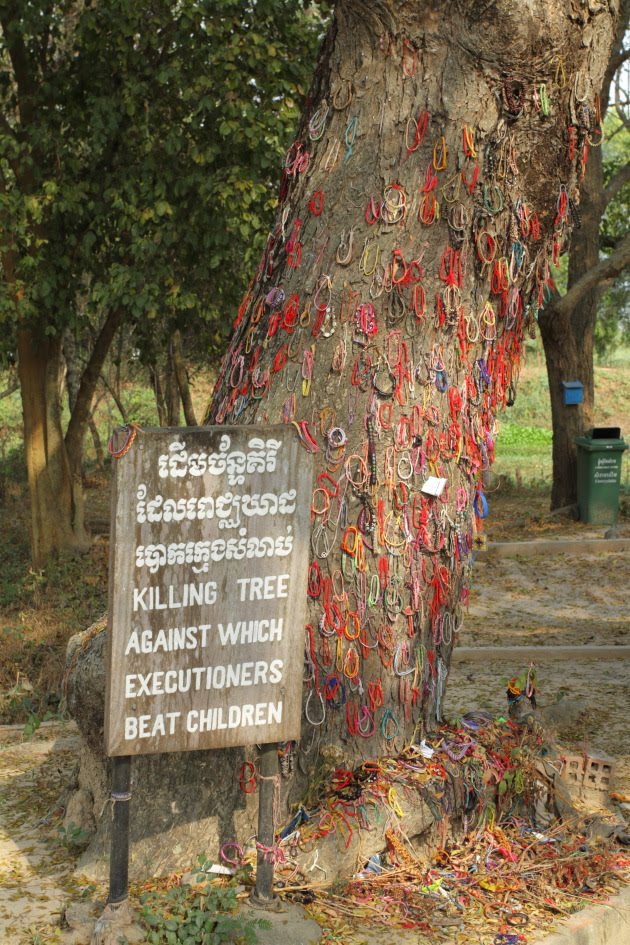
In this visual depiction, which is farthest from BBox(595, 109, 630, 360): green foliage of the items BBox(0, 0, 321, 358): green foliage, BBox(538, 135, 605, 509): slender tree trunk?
BBox(0, 0, 321, 358): green foliage

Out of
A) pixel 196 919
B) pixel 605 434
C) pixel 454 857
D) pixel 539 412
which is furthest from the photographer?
pixel 539 412

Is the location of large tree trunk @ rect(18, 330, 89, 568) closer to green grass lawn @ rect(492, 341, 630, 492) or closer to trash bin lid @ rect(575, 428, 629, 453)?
trash bin lid @ rect(575, 428, 629, 453)

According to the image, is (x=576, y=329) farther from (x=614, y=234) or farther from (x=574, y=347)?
(x=614, y=234)

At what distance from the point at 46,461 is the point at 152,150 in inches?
189

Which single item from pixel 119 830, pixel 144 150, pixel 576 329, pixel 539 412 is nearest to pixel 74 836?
pixel 119 830

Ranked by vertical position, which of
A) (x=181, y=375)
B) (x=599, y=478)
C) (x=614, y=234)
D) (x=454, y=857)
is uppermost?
(x=614, y=234)

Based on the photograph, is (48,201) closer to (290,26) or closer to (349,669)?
(290,26)

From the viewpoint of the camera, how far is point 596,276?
1401 cm

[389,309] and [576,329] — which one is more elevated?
[576,329]

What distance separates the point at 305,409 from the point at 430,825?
5.97ft

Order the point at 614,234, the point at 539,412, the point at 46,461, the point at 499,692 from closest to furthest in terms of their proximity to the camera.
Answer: the point at 499,692, the point at 46,461, the point at 614,234, the point at 539,412

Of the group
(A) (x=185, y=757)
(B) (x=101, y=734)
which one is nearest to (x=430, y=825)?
(A) (x=185, y=757)

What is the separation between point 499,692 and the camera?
22.8 feet

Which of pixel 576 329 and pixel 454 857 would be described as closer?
pixel 454 857
